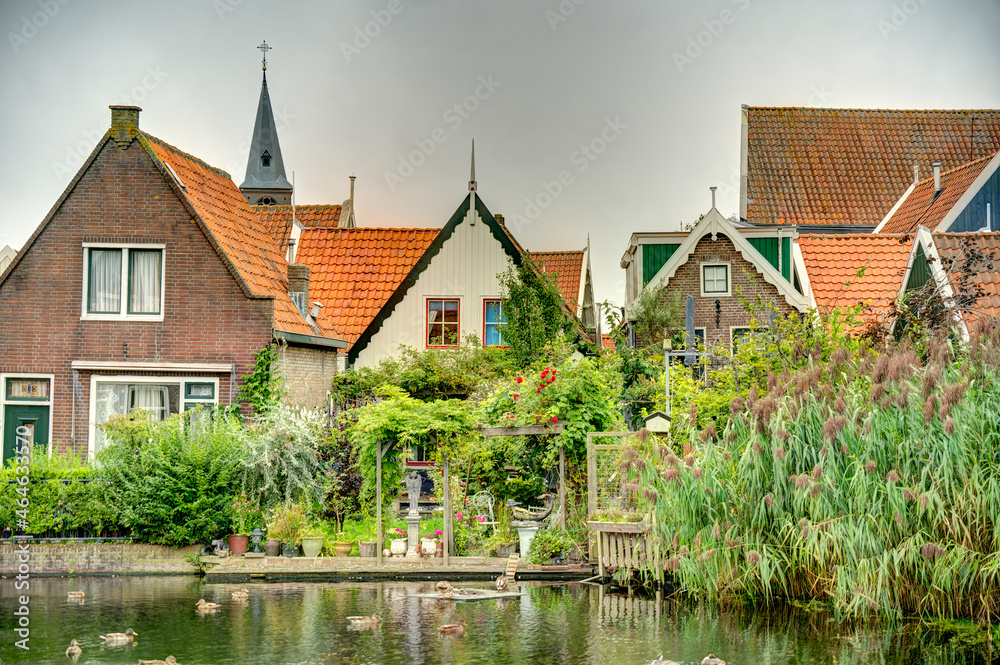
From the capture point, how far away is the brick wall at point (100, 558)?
1745 centimetres

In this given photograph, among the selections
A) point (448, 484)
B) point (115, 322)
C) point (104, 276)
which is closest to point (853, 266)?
point (448, 484)

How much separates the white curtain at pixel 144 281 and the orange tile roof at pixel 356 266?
583 cm

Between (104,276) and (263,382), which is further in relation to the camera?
(104,276)

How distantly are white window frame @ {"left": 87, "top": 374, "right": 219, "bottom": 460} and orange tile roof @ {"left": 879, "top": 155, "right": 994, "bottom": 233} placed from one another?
18886mm

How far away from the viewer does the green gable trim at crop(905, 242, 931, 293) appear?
24.0 meters

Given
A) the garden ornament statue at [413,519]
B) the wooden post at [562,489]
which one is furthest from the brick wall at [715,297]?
the garden ornament statue at [413,519]

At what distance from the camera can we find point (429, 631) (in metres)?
12.4

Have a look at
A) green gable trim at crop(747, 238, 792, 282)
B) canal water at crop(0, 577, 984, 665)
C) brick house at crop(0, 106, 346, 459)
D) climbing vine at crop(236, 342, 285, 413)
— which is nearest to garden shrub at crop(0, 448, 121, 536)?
canal water at crop(0, 577, 984, 665)

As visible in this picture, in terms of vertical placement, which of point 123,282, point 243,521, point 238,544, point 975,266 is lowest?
point 238,544

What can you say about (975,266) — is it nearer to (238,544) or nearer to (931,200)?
(931,200)

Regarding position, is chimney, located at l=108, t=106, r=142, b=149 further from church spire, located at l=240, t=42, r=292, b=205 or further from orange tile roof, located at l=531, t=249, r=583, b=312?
church spire, located at l=240, t=42, r=292, b=205

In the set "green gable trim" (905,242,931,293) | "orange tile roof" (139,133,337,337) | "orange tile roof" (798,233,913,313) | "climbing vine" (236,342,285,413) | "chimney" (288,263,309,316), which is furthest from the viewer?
"orange tile roof" (798,233,913,313)

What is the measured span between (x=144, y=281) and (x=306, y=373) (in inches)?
156

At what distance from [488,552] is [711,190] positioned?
15963 millimetres
